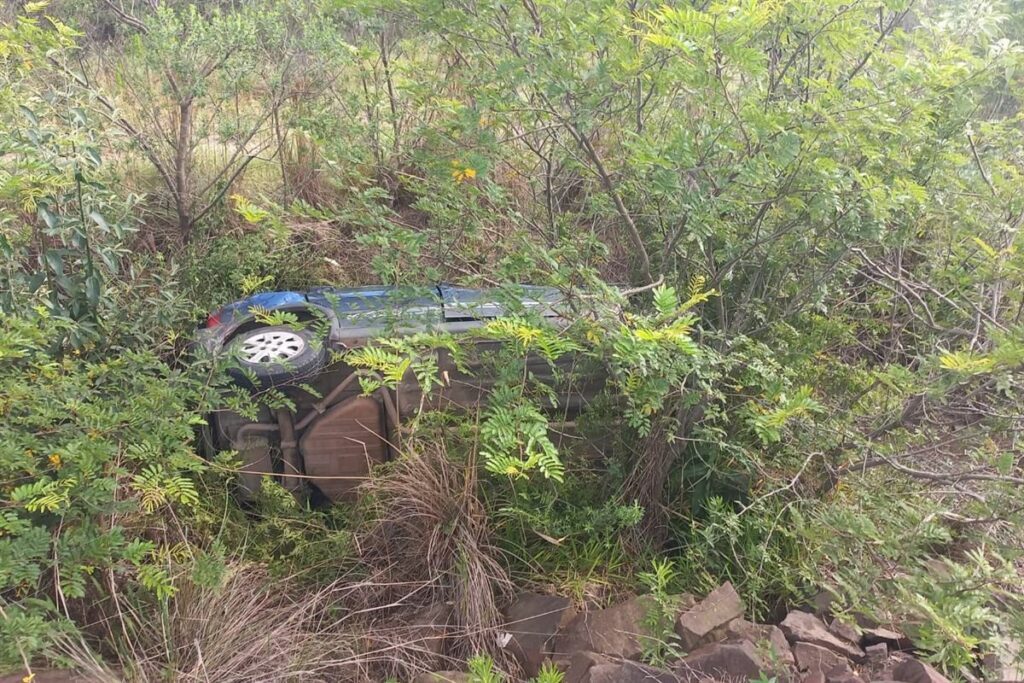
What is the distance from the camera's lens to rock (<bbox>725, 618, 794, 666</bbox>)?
99.1 inches

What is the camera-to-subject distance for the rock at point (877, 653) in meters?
2.63

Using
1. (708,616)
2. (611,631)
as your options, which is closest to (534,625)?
(611,631)

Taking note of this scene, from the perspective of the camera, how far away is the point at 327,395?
3297 mm

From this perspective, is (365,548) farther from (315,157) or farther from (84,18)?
(84,18)

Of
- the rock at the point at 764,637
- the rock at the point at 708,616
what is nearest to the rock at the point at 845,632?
the rock at the point at 764,637

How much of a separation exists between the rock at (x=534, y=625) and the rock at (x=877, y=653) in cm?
113

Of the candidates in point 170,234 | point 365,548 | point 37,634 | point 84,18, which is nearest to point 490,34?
point 365,548

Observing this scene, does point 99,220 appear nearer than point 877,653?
No

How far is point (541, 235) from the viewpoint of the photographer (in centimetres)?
323

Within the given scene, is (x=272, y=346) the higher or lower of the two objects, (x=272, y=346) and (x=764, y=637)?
the higher

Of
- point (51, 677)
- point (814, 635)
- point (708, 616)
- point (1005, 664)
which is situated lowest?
point (1005, 664)

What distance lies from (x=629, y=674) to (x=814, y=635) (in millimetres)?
767

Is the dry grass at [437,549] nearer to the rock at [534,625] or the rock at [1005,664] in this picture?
the rock at [534,625]

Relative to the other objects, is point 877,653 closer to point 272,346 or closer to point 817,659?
point 817,659
